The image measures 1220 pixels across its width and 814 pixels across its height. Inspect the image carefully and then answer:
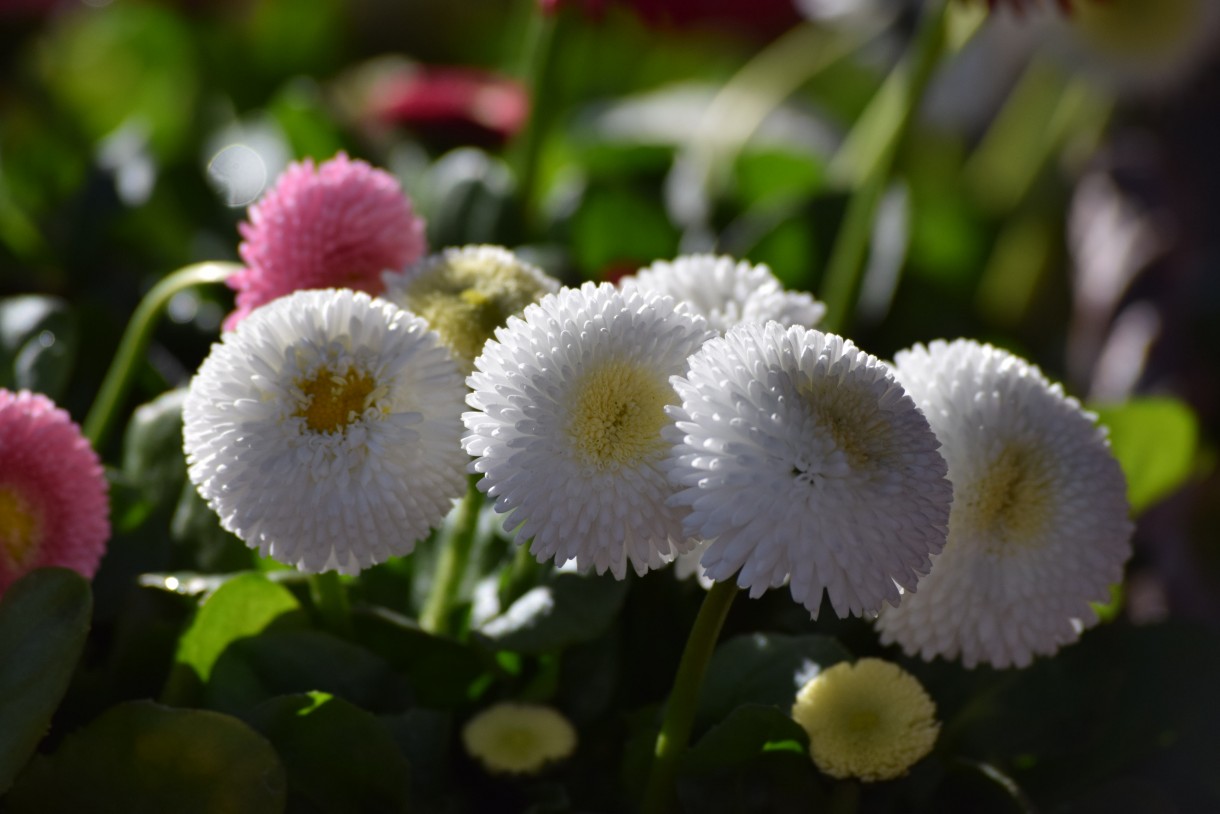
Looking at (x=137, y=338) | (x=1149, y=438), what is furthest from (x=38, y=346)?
(x=1149, y=438)

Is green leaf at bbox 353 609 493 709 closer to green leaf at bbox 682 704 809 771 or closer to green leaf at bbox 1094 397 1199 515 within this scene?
green leaf at bbox 682 704 809 771

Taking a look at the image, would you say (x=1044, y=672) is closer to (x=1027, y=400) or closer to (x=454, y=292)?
(x=1027, y=400)

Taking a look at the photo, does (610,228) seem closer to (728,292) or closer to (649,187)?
(649,187)

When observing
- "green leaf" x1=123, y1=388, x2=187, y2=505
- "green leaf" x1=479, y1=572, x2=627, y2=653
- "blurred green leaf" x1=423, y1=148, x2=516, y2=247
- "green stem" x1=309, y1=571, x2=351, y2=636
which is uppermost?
"blurred green leaf" x1=423, y1=148, x2=516, y2=247

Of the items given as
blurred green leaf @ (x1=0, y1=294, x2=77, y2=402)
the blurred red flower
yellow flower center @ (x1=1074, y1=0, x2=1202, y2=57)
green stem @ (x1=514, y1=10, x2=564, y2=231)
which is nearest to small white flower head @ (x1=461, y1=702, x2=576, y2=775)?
blurred green leaf @ (x1=0, y1=294, x2=77, y2=402)

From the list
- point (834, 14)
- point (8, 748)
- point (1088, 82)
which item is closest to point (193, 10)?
point (834, 14)

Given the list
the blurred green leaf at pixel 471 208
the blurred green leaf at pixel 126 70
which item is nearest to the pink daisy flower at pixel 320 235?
the blurred green leaf at pixel 471 208
